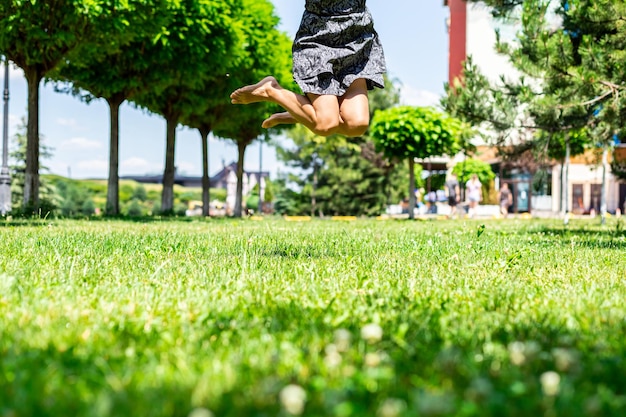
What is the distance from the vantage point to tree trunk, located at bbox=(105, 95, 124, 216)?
20281 millimetres

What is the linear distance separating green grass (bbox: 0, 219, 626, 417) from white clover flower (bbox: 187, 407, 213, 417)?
0.02 metres

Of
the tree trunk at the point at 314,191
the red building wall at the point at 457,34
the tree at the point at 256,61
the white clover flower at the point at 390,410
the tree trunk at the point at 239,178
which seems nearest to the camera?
the white clover flower at the point at 390,410

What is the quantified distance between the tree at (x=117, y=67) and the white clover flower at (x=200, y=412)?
1429cm

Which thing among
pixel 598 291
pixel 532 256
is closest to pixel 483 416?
pixel 598 291

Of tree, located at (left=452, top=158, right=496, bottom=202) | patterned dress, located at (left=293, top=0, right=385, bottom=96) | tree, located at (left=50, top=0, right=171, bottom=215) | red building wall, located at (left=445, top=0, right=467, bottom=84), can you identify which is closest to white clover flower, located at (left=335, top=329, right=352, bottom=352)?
patterned dress, located at (left=293, top=0, right=385, bottom=96)

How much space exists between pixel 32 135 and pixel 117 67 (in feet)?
12.0

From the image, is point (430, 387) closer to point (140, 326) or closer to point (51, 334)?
point (140, 326)

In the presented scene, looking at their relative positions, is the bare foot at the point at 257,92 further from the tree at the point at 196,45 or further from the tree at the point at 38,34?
A: the tree at the point at 196,45

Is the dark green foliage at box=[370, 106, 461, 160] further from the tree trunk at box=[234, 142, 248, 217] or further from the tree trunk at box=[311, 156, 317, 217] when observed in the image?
the tree trunk at box=[311, 156, 317, 217]

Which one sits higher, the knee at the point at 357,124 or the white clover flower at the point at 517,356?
the knee at the point at 357,124

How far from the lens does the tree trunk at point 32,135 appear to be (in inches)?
636

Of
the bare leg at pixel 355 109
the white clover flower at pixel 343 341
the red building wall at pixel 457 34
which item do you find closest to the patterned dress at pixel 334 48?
the bare leg at pixel 355 109

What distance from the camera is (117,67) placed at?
18.9m

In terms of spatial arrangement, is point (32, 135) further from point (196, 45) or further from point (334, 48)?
point (334, 48)
